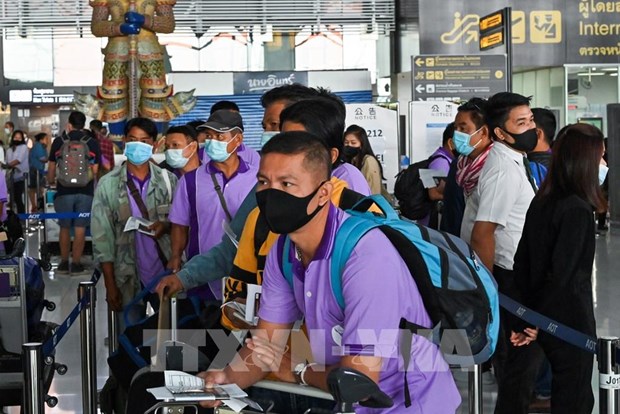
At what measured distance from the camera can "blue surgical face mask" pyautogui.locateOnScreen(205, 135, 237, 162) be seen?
212 inches

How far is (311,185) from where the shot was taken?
9.50 feet

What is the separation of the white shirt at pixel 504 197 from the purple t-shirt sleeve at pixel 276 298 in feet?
7.48

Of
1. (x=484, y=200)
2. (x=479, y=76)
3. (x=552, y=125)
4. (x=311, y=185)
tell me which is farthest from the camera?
(x=479, y=76)

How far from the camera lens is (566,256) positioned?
4492mm

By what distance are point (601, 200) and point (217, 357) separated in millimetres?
1835

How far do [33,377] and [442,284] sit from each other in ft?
7.15

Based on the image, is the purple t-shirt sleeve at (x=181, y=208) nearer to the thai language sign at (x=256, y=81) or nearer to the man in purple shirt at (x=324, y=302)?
the man in purple shirt at (x=324, y=302)

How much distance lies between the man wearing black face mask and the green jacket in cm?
211

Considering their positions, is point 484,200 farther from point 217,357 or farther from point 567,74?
point 567,74

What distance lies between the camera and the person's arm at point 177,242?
19.1 ft

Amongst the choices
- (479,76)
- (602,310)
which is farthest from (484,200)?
(479,76)

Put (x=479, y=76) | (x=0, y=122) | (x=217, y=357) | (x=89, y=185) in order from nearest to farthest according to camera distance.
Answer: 1. (x=217, y=357)
2. (x=89, y=185)
3. (x=479, y=76)
4. (x=0, y=122)

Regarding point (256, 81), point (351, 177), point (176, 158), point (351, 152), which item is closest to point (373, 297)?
point (351, 177)

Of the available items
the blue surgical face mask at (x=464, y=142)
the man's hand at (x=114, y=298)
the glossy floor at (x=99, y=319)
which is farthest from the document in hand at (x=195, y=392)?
the man's hand at (x=114, y=298)
